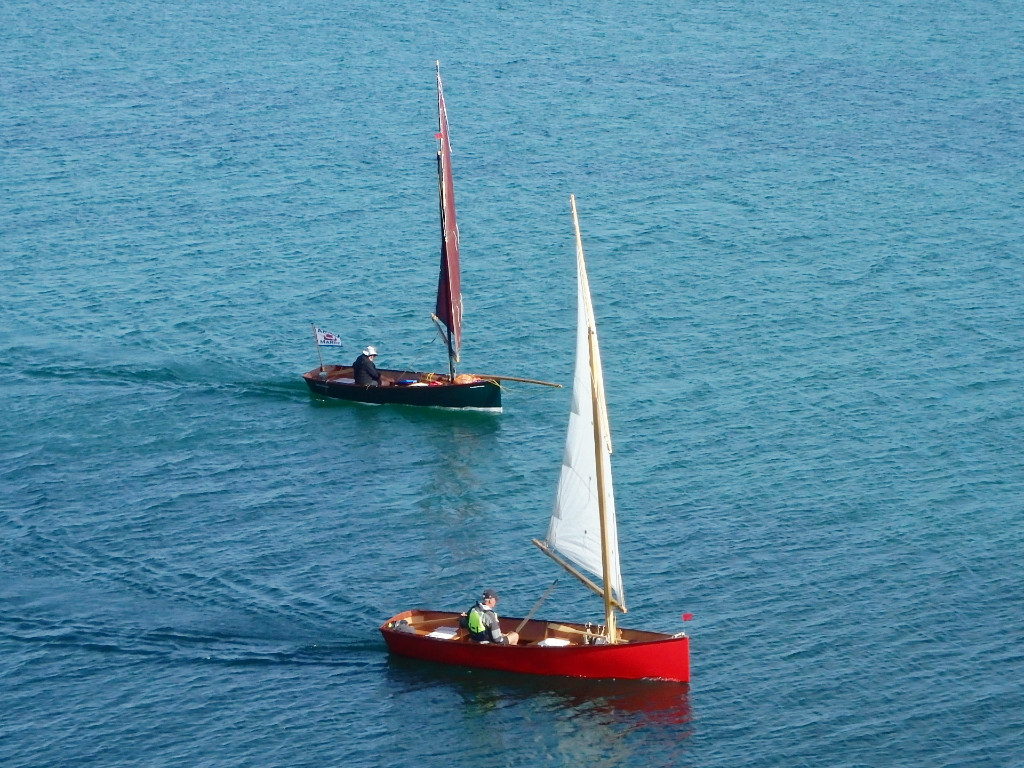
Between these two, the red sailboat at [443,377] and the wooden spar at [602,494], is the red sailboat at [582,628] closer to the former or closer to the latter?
the wooden spar at [602,494]

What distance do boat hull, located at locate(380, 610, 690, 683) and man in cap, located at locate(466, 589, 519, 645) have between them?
1.02 feet

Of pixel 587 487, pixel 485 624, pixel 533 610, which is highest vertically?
pixel 587 487

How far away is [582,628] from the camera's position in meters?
61.4

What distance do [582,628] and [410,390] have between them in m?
25.4

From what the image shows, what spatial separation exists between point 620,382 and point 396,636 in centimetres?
2993

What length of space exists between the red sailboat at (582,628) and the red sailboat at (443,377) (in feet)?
73.4

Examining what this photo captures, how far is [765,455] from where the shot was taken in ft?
255

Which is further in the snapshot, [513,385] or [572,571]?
[513,385]

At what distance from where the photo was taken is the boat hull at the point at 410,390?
8262 centimetres

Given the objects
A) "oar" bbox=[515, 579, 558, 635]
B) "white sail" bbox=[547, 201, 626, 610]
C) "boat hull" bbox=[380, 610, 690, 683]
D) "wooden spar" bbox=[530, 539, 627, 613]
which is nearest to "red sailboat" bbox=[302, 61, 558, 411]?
"oar" bbox=[515, 579, 558, 635]

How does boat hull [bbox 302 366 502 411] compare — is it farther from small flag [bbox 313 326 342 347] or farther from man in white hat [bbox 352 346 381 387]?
small flag [bbox 313 326 342 347]

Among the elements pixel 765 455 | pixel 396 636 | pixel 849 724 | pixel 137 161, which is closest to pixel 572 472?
pixel 396 636

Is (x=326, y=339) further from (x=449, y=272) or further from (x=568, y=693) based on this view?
(x=568, y=693)

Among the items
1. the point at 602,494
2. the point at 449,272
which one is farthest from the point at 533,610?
the point at 449,272
